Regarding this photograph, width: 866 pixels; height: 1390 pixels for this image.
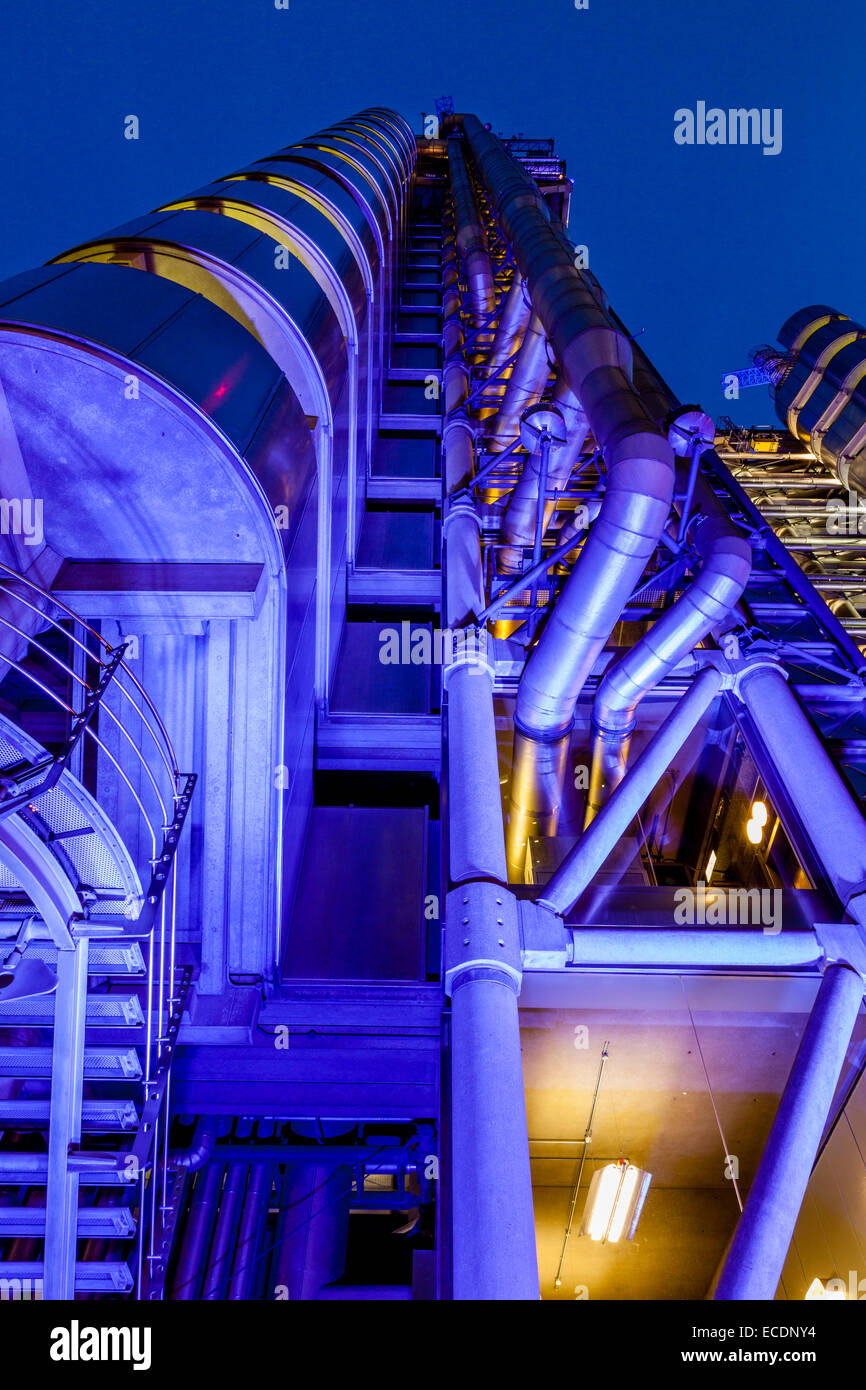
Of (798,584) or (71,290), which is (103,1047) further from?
(798,584)

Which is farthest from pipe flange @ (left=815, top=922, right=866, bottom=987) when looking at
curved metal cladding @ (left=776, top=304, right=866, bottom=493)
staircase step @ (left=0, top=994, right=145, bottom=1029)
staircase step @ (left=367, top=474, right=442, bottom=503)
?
curved metal cladding @ (left=776, top=304, right=866, bottom=493)

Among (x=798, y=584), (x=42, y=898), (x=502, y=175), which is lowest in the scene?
(x=42, y=898)

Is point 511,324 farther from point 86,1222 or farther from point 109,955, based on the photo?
point 86,1222

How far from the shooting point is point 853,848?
19.4 feet

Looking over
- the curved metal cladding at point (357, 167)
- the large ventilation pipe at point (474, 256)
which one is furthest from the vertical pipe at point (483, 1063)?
the large ventilation pipe at point (474, 256)

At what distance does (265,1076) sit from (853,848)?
4.75 meters

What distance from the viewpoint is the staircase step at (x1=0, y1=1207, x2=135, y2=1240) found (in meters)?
4.63

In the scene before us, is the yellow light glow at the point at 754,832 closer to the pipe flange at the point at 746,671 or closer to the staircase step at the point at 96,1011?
the pipe flange at the point at 746,671

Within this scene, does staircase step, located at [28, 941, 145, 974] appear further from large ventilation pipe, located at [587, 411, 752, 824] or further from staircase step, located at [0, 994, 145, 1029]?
large ventilation pipe, located at [587, 411, 752, 824]

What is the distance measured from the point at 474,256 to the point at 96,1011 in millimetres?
20696

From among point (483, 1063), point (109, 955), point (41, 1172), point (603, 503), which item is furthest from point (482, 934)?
point (603, 503)

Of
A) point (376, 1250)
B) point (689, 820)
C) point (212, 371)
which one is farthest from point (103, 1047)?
point (689, 820)

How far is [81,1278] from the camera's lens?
493 centimetres

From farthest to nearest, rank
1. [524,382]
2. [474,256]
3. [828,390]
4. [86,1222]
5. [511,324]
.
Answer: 1. [828,390]
2. [474,256]
3. [511,324]
4. [524,382]
5. [86,1222]
